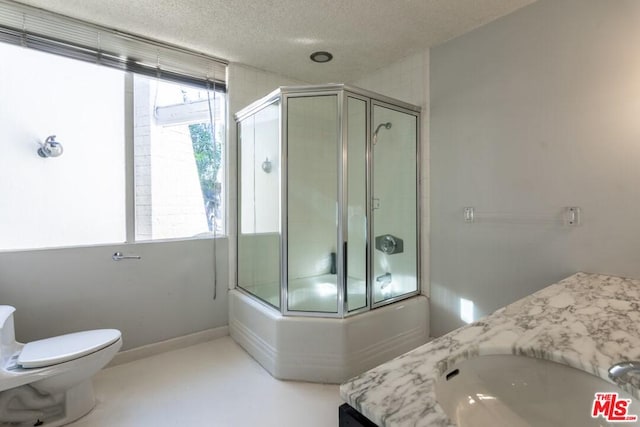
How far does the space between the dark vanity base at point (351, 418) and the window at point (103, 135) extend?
228 cm

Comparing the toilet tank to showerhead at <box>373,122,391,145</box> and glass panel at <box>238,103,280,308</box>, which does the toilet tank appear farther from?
showerhead at <box>373,122,391,145</box>

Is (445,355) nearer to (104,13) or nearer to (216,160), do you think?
(216,160)

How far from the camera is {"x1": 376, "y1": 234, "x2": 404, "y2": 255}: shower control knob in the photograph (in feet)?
8.22

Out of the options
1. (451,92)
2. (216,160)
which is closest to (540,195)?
(451,92)

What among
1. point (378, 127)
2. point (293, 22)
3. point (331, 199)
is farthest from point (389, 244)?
point (293, 22)

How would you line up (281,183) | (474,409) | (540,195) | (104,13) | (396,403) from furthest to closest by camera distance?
1. (281,183)
2. (104,13)
3. (540,195)
4. (474,409)
5. (396,403)

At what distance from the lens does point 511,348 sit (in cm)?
79

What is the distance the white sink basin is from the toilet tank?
2.02m

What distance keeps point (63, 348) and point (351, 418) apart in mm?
1829

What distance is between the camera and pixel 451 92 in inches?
94.0

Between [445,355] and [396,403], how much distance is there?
0.24 metres

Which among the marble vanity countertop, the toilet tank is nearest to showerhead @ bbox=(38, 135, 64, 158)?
the toilet tank

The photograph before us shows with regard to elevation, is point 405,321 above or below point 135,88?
below

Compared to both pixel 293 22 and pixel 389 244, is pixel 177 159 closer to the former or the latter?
pixel 293 22
